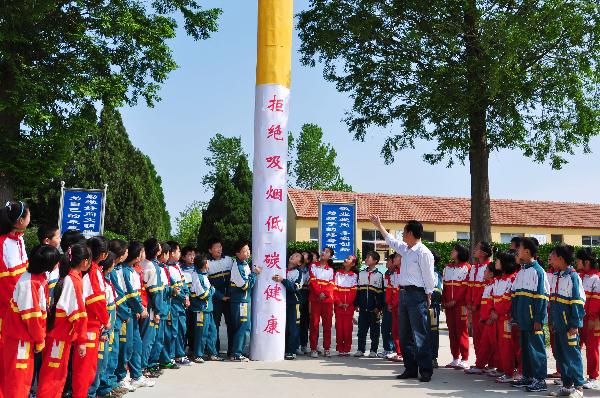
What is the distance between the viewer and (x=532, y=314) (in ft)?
24.1

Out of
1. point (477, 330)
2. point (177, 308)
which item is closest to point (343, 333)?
point (477, 330)

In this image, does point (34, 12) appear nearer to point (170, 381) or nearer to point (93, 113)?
point (93, 113)

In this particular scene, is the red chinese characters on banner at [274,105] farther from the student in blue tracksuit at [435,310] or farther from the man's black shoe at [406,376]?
the man's black shoe at [406,376]

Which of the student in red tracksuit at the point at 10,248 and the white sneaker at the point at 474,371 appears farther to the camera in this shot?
the white sneaker at the point at 474,371

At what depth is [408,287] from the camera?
26.5 ft

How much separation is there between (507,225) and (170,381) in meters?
31.0

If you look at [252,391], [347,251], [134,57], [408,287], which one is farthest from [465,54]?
[252,391]

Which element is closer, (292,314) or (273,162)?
(273,162)

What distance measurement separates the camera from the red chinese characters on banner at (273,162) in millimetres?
9758

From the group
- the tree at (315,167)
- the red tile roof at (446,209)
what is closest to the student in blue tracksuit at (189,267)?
the red tile roof at (446,209)

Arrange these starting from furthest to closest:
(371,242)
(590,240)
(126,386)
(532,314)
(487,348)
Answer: (590,240) → (371,242) → (487,348) → (532,314) → (126,386)

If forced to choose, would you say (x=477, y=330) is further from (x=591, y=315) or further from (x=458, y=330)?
(x=591, y=315)

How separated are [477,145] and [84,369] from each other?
10601 millimetres

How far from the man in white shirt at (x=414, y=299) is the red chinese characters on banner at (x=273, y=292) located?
2.19 meters
